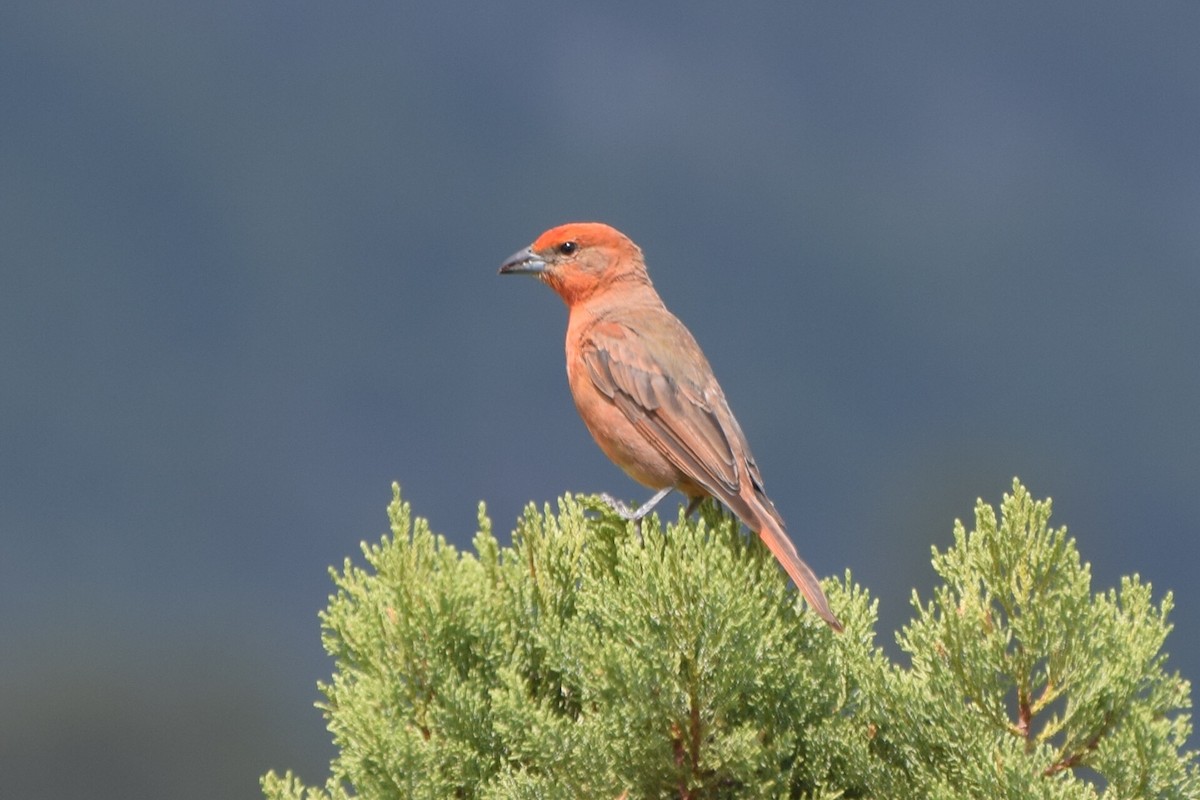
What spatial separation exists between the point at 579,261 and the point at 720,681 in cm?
349

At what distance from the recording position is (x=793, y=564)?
4199 millimetres

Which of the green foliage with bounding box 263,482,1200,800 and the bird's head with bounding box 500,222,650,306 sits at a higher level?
the bird's head with bounding box 500,222,650,306

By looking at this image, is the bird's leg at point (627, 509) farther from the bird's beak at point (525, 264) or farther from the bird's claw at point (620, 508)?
the bird's beak at point (525, 264)

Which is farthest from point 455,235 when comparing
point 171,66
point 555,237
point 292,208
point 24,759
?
point 555,237

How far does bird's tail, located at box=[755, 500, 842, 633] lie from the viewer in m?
3.92

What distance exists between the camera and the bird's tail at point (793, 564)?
392 centimetres

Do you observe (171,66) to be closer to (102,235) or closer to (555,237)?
(102,235)

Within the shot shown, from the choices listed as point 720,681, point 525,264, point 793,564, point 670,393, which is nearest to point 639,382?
point 670,393

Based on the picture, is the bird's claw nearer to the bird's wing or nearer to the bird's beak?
the bird's wing

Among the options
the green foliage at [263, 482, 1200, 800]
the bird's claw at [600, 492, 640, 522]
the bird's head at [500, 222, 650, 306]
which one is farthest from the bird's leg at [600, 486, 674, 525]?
the bird's head at [500, 222, 650, 306]

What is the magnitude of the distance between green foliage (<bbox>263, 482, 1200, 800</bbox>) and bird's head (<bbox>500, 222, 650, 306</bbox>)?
2805 millimetres

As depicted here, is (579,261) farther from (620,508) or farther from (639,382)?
(620,508)

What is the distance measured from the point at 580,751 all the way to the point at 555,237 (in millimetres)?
3557

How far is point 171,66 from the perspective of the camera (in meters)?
135
